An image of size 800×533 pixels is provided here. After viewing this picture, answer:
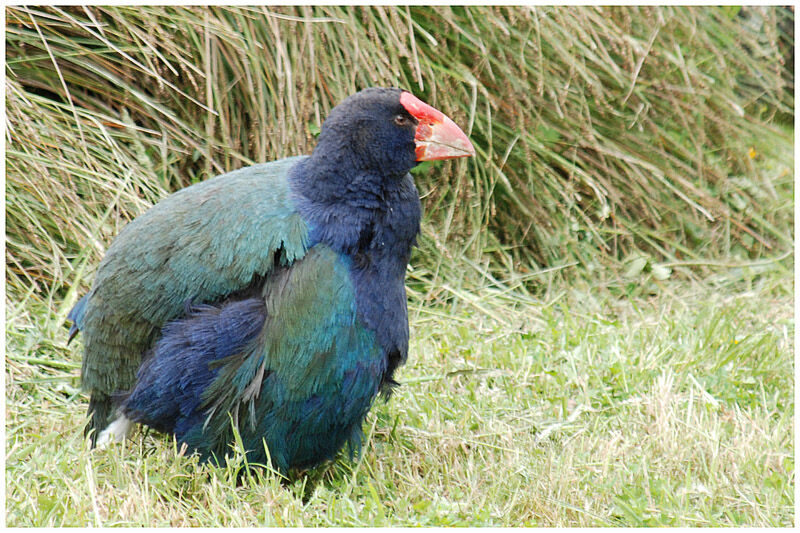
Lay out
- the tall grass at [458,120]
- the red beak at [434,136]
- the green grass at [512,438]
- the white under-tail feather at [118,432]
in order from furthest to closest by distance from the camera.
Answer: the tall grass at [458,120], the white under-tail feather at [118,432], the red beak at [434,136], the green grass at [512,438]

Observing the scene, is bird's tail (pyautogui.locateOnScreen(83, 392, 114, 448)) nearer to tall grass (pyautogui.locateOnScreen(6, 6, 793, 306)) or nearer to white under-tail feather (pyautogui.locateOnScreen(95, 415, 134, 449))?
white under-tail feather (pyautogui.locateOnScreen(95, 415, 134, 449))

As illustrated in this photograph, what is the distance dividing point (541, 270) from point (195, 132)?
161cm

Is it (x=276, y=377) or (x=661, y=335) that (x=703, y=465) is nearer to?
(x=661, y=335)

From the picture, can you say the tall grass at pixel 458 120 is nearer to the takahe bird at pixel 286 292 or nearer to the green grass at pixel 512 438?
the green grass at pixel 512 438

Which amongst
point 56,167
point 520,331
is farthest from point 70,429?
point 520,331

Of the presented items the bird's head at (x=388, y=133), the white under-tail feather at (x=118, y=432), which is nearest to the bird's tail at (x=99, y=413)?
the white under-tail feather at (x=118, y=432)

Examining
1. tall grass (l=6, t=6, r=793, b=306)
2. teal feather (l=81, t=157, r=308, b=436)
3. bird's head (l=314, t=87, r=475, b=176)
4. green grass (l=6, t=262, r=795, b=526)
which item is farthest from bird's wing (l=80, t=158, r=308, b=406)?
tall grass (l=6, t=6, r=793, b=306)

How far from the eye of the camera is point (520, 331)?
3637 millimetres

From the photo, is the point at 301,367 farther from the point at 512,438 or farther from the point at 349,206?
the point at 512,438

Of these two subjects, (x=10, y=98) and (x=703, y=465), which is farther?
(x=10, y=98)

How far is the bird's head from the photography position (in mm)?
2438

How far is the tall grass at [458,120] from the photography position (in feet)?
11.4

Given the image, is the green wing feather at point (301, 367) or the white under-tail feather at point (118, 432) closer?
the green wing feather at point (301, 367)

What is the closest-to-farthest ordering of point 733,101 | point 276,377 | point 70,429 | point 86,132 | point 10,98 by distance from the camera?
point 276,377, point 70,429, point 10,98, point 86,132, point 733,101
